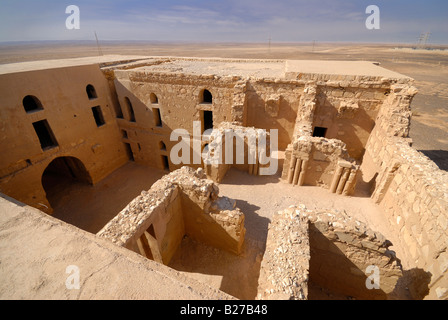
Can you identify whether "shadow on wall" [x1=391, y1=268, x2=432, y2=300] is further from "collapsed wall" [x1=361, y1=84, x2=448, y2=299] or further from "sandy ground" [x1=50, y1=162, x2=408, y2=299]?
"sandy ground" [x1=50, y1=162, x2=408, y2=299]

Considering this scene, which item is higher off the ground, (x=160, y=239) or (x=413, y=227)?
(x=413, y=227)

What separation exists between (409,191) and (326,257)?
3476 mm

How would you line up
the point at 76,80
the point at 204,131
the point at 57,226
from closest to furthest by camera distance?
1. the point at 57,226
2. the point at 76,80
3. the point at 204,131

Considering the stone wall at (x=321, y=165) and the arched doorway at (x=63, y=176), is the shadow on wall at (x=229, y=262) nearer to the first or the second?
the stone wall at (x=321, y=165)

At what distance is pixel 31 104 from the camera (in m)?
10.5

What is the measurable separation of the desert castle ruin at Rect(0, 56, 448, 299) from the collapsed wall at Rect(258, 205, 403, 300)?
0.08 ft

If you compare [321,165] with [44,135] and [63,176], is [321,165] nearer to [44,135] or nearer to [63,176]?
[44,135]

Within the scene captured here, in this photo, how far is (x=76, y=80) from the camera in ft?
38.1

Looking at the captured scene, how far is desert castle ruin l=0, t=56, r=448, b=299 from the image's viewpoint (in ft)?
7.98

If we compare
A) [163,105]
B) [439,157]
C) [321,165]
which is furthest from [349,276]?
[439,157]

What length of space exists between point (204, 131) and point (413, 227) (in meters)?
10.5

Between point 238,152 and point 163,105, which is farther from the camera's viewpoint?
point 163,105
